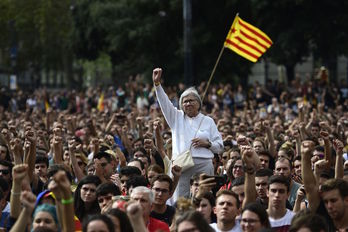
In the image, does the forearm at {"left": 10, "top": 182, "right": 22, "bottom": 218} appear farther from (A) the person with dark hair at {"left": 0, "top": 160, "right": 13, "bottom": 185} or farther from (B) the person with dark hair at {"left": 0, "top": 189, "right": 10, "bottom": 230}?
(A) the person with dark hair at {"left": 0, "top": 160, "right": 13, "bottom": 185}

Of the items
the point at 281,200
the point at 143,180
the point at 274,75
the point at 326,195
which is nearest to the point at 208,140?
the point at 143,180

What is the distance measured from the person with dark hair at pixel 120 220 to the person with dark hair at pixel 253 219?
947 millimetres

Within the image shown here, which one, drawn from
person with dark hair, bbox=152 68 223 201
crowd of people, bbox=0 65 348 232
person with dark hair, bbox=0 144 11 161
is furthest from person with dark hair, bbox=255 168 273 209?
person with dark hair, bbox=0 144 11 161

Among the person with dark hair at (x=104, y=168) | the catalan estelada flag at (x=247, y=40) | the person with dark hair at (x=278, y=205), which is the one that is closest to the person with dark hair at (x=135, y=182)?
the person with dark hair at (x=278, y=205)

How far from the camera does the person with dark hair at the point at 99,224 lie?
752cm

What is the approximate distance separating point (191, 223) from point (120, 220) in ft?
2.59

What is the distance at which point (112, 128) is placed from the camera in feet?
60.6

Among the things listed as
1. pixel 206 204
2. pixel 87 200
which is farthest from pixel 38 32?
pixel 206 204

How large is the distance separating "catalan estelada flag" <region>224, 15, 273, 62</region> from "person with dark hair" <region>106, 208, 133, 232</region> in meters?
9.87

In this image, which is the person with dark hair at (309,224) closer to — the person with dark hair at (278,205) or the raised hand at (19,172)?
the person with dark hair at (278,205)

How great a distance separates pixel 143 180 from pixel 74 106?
27708mm

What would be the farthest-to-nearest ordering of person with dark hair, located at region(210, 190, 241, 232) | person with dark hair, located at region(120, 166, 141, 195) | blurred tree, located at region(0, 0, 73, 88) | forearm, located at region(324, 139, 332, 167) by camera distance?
1. blurred tree, located at region(0, 0, 73, 88)
2. forearm, located at region(324, 139, 332, 167)
3. person with dark hair, located at region(120, 166, 141, 195)
4. person with dark hair, located at region(210, 190, 241, 232)

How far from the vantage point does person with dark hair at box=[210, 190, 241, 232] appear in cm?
850

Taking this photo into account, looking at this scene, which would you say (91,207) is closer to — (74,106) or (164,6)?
(74,106)
